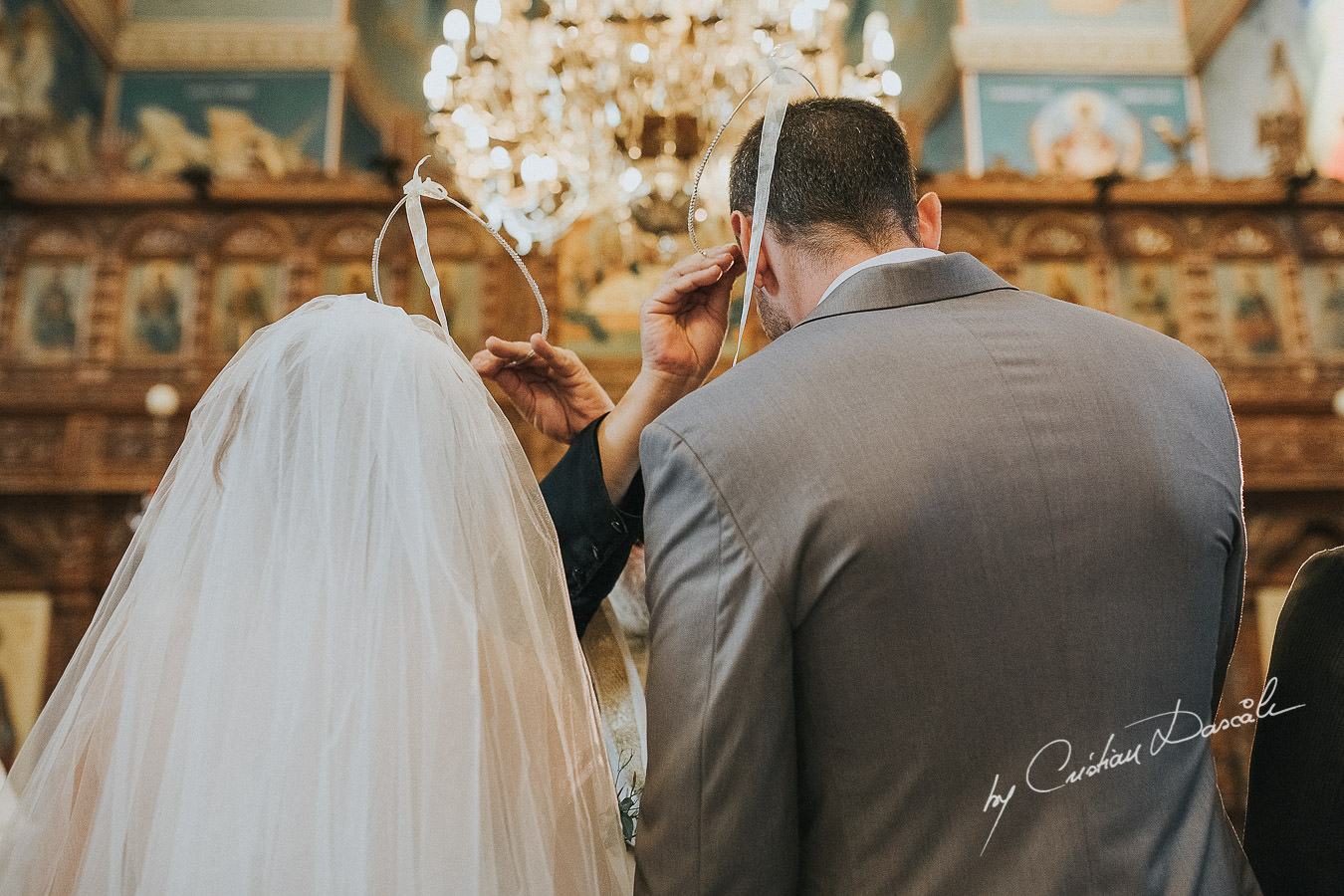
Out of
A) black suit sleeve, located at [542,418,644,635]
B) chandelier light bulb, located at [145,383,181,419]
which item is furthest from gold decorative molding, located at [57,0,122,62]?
black suit sleeve, located at [542,418,644,635]

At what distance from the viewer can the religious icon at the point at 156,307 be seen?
695 centimetres

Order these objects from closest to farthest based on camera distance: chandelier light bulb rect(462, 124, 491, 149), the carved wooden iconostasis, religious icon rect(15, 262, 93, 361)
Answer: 1. chandelier light bulb rect(462, 124, 491, 149)
2. the carved wooden iconostasis
3. religious icon rect(15, 262, 93, 361)

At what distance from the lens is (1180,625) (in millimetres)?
1338

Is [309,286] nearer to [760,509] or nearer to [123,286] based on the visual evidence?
[123,286]

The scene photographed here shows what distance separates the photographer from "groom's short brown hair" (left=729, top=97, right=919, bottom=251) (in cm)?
157

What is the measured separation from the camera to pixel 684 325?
1987 millimetres

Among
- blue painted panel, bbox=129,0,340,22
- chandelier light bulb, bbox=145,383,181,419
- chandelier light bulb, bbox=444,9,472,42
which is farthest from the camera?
blue painted panel, bbox=129,0,340,22

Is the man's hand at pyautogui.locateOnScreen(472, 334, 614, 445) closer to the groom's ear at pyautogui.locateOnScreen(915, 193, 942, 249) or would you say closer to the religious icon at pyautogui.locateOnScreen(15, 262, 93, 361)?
the groom's ear at pyautogui.locateOnScreen(915, 193, 942, 249)

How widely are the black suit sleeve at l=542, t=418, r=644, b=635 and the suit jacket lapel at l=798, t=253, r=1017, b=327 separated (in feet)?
1.96

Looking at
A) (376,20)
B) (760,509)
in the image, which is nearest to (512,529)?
(760,509)

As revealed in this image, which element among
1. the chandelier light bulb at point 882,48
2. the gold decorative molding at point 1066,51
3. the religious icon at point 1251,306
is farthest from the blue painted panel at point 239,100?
the religious icon at point 1251,306

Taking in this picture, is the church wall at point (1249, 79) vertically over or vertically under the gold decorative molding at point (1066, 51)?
under

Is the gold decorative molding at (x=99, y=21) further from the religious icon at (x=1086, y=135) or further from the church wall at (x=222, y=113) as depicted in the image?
the religious icon at (x=1086, y=135)

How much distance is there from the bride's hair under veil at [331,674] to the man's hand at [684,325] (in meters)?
0.40
